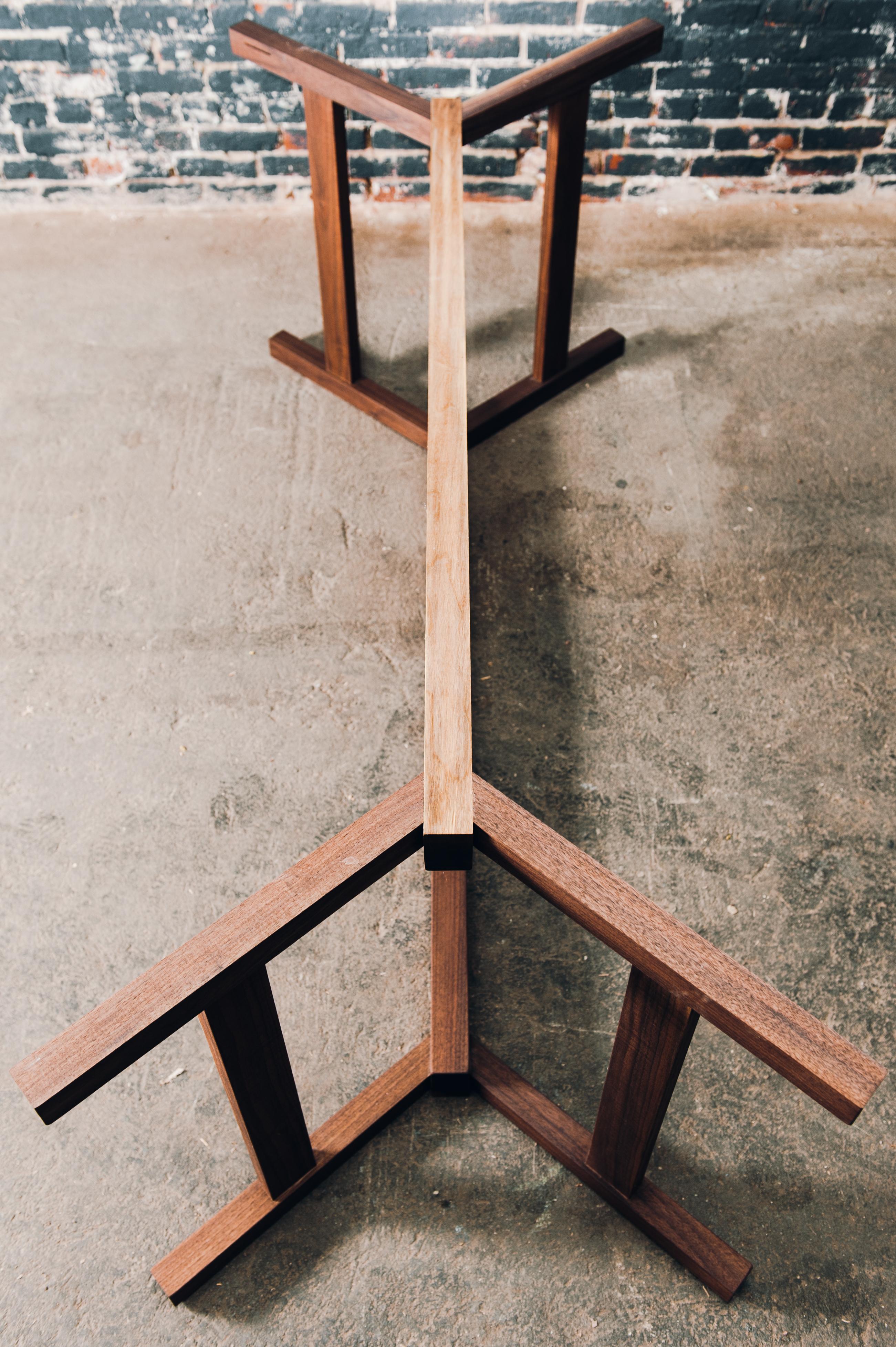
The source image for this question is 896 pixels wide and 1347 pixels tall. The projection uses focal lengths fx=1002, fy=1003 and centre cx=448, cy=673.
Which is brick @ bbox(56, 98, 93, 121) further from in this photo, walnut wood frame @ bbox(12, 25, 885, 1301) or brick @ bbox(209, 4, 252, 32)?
walnut wood frame @ bbox(12, 25, 885, 1301)

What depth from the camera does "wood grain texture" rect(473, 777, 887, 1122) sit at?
96 centimetres

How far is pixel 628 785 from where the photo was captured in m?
1.99

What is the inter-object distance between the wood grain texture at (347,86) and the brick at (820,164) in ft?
5.73

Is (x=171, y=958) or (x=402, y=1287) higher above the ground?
(x=171, y=958)

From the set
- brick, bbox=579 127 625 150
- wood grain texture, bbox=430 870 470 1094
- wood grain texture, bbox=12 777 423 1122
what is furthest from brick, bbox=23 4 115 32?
wood grain texture, bbox=12 777 423 1122

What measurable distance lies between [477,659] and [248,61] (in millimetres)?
2336

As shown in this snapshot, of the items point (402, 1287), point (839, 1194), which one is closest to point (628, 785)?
point (839, 1194)

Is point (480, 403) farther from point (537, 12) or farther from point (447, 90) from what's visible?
point (537, 12)

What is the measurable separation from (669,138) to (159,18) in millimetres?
1699

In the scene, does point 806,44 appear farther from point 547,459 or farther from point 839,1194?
point 839,1194

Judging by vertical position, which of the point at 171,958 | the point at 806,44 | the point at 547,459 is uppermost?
the point at 806,44

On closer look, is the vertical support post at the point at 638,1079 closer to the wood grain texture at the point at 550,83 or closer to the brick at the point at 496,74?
the wood grain texture at the point at 550,83

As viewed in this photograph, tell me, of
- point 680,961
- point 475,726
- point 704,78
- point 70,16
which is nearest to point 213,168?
point 70,16

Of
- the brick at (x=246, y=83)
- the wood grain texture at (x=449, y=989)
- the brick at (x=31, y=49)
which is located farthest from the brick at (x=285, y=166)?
the wood grain texture at (x=449, y=989)
